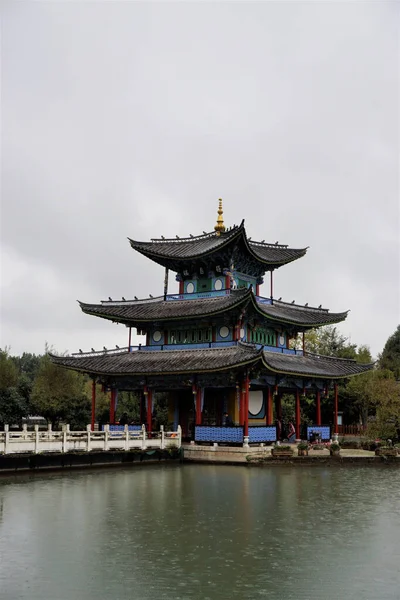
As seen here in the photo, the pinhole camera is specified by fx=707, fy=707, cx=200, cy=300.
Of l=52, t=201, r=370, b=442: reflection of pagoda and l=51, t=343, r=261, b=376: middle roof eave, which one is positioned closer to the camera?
l=51, t=343, r=261, b=376: middle roof eave

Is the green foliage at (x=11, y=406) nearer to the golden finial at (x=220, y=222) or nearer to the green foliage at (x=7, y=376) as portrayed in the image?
the green foliage at (x=7, y=376)

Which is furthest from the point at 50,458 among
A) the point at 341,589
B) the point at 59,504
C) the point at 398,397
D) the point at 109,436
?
→ the point at 398,397

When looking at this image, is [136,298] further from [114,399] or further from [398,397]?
[398,397]

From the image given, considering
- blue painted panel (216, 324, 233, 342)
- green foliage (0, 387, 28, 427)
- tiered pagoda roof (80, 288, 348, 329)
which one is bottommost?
green foliage (0, 387, 28, 427)

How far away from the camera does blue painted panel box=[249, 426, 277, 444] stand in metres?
35.1

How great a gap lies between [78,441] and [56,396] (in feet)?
90.8

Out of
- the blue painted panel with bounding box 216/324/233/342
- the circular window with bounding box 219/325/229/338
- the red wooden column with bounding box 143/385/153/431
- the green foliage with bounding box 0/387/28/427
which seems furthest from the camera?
the green foliage with bounding box 0/387/28/427

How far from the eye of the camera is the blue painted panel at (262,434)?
35.1 m

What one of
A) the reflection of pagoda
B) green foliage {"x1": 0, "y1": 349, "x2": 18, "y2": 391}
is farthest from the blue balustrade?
green foliage {"x1": 0, "y1": 349, "x2": 18, "y2": 391}

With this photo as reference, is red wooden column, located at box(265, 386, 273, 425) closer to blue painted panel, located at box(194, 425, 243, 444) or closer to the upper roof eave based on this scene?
blue painted panel, located at box(194, 425, 243, 444)

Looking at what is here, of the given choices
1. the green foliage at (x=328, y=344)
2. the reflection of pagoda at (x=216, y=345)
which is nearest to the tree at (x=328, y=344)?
the green foliage at (x=328, y=344)

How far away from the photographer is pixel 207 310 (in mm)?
38156

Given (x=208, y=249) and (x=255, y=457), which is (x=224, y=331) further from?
(x=255, y=457)

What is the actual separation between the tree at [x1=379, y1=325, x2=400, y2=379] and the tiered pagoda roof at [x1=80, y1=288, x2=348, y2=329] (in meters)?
31.0
